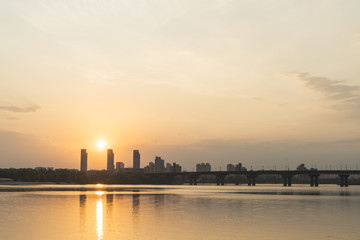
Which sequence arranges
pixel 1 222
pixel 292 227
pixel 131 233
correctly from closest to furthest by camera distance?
pixel 131 233, pixel 292 227, pixel 1 222

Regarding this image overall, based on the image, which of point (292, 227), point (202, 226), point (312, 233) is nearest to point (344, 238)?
point (312, 233)

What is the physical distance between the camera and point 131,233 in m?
45.2

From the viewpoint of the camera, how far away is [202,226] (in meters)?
51.3

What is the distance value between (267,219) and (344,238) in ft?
55.7

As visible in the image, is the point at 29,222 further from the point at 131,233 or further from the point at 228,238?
the point at 228,238

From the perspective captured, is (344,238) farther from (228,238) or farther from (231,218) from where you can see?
(231,218)

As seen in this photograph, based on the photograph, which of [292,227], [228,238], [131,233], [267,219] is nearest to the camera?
[228,238]

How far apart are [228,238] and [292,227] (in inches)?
453

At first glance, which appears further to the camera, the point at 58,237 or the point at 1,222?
the point at 1,222

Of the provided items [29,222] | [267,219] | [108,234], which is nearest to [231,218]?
[267,219]

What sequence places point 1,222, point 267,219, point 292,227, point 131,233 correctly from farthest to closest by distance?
point 267,219, point 1,222, point 292,227, point 131,233

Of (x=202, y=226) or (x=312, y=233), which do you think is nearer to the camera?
(x=312, y=233)

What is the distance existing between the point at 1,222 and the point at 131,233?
1818 centimetres

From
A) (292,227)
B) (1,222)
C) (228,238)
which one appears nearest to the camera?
(228,238)
